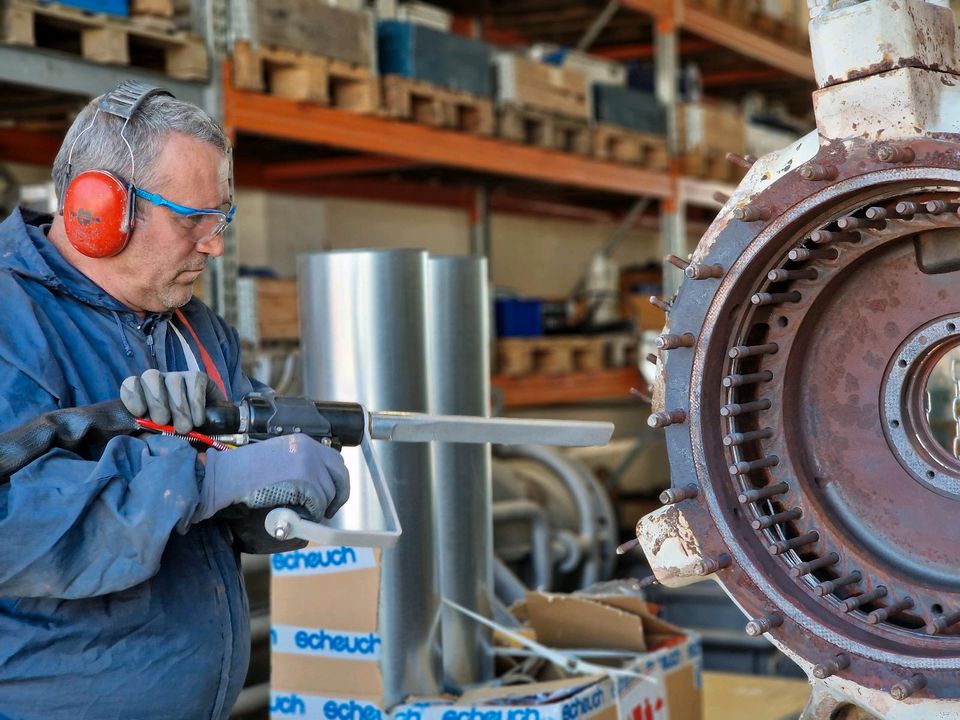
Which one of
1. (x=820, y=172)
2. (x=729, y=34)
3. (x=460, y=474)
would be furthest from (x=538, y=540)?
(x=729, y=34)

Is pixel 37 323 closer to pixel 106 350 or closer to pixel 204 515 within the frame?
pixel 106 350

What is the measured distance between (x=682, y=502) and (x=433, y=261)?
122cm

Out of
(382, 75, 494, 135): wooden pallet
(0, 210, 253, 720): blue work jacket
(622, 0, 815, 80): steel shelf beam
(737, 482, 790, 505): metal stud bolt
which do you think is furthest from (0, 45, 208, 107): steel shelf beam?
(622, 0, 815, 80): steel shelf beam

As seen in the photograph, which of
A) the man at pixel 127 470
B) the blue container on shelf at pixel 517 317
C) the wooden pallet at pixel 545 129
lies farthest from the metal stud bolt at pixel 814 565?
the blue container on shelf at pixel 517 317

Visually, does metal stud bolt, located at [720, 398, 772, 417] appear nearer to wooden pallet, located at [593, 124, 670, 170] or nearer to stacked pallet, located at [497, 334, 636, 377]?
stacked pallet, located at [497, 334, 636, 377]

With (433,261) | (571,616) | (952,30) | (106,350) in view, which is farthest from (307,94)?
(952,30)

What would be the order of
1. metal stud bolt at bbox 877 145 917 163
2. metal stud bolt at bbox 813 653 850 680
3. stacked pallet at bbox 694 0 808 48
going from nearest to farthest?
1. metal stud bolt at bbox 877 145 917 163
2. metal stud bolt at bbox 813 653 850 680
3. stacked pallet at bbox 694 0 808 48

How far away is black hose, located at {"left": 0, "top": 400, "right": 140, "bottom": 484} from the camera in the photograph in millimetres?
1587

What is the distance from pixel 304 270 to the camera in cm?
275

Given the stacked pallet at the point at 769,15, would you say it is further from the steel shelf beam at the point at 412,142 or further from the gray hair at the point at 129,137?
the gray hair at the point at 129,137

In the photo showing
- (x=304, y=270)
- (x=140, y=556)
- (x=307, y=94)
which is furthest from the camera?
(x=307, y=94)

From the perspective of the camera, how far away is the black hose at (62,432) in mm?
1587

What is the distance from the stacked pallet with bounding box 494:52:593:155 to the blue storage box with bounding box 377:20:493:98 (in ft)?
0.48

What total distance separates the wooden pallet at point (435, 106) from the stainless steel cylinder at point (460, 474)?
224 centimetres
